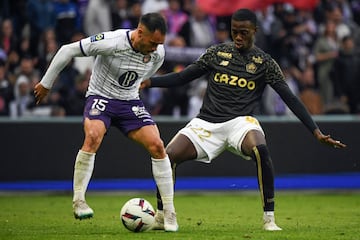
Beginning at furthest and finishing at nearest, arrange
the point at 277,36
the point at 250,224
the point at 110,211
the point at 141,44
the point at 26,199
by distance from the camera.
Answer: the point at 277,36
the point at 26,199
the point at 110,211
the point at 250,224
the point at 141,44

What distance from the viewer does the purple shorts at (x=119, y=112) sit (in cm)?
1123

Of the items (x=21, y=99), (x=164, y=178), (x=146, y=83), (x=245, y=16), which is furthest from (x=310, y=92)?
(x=164, y=178)

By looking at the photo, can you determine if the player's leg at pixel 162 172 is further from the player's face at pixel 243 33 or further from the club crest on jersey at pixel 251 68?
the player's face at pixel 243 33

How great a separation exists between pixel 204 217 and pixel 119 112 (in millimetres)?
2881

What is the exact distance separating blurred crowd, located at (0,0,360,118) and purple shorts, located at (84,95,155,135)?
8.11 m

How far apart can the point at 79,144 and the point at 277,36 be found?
568 centimetres

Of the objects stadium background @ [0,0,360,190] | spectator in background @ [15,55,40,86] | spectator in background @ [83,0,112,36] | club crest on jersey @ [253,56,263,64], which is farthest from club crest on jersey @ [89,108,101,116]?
spectator in background @ [83,0,112,36]

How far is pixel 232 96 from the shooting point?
11.5 m

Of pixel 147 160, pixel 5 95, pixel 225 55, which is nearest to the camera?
pixel 225 55

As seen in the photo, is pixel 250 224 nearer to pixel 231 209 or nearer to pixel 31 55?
pixel 231 209

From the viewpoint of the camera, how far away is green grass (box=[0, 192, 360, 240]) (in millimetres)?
10773

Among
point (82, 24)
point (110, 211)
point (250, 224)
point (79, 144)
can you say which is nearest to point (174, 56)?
point (82, 24)

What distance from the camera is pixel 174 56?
68.1 feet

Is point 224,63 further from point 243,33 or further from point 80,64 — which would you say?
point 80,64
